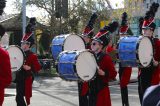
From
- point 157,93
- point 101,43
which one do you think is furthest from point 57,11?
point 157,93

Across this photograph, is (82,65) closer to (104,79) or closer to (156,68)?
(104,79)

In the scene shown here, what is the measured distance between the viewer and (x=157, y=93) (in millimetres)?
1643

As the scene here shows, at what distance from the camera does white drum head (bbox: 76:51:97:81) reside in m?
6.00

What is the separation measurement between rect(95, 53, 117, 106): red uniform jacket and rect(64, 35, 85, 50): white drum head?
2289mm

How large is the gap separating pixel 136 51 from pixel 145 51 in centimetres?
28

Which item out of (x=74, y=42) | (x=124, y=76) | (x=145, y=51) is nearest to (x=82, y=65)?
(x=145, y=51)

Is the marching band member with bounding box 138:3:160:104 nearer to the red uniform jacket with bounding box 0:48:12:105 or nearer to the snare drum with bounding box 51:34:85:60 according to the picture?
the snare drum with bounding box 51:34:85:60

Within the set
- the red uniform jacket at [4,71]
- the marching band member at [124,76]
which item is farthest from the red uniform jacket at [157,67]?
the red uniform jacket at [4,71]

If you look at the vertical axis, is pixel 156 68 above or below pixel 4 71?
below

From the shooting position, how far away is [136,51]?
A: 7.46 metres

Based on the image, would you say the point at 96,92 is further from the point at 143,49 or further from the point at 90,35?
the point at 90,35

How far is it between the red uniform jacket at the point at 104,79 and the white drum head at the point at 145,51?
1482 mm

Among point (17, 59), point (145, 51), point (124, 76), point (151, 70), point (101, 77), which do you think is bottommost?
point (124, 76)

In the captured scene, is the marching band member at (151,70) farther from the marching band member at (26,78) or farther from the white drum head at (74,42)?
the marching band member at (26,78)
